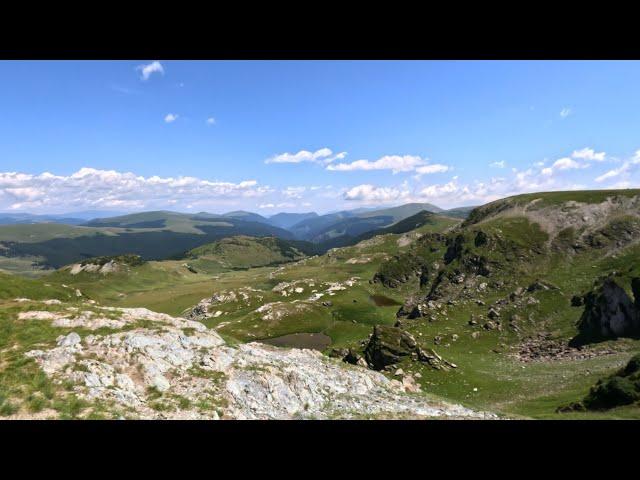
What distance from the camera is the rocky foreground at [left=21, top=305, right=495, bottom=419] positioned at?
25.1 meters

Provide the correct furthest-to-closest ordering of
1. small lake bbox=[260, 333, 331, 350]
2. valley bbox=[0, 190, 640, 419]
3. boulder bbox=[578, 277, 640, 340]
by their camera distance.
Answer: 1. small lake bbox=[260, 333, 331, 350]
2. boulder bbox=[578, 277, 640, 340]
3. valley bbox=[0, 190, 640, 419]

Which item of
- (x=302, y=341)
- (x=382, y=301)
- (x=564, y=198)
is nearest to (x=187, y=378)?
(x=302, y=341)

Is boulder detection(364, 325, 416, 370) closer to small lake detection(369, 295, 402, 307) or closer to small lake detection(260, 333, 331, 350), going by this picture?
small lake detection(260, 333, 331, 350)

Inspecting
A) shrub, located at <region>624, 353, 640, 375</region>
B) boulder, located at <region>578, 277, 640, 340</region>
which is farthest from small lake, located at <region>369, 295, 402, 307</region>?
shrub, located at <region>624, 353, 640, 375</region>

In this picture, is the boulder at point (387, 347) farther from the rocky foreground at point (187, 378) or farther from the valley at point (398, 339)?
the rocky foreground at point (187, 378)

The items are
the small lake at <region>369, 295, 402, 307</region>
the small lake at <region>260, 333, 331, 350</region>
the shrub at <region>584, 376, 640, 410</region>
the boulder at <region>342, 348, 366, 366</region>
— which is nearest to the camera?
the shrub at <region>584, 376, 640, 410</region>

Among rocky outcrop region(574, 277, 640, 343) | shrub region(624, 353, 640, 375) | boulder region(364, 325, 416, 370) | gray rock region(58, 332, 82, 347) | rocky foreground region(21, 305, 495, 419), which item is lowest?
boulder region(364, 325, 416, 370)

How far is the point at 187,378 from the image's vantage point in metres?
29.0

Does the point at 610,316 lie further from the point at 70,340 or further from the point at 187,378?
the point at 70,340

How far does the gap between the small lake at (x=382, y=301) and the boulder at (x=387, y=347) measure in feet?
296

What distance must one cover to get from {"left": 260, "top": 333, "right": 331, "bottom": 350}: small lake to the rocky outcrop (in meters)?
67.3

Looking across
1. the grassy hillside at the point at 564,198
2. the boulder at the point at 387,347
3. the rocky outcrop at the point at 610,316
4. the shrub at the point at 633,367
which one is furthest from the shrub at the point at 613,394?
the grassy hillside at the point at 564,198
